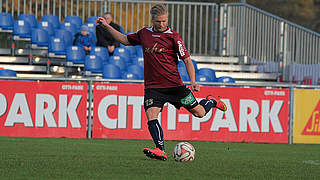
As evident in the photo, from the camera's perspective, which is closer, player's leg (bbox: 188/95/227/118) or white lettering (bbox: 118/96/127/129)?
player's leg (bbox: 188/95/227/118)

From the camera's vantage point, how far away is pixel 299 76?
62.5ft

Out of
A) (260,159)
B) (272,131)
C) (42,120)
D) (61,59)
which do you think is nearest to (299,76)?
(272,131)

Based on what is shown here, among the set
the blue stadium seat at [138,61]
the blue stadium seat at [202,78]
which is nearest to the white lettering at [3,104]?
the blue stadium seat at [202,78]

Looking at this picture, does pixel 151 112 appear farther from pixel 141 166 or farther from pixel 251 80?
pixel 251 80

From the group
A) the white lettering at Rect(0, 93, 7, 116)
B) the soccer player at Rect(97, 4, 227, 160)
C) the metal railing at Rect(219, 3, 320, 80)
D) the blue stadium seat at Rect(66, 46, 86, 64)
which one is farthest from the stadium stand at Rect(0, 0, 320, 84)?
the soccer player at Rect(97, 4, 227, 160)

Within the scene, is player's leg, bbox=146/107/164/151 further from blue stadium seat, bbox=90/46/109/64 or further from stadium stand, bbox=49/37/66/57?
stadium stand, bbox=49/37/66/57

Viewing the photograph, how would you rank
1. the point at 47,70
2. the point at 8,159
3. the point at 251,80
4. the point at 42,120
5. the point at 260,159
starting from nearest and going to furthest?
the point at 8,159 < the point at 260,159 < the point at 42,120 < the point at 47,70 < the point at 251,80

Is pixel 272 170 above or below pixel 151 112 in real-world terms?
below

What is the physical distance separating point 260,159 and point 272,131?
15.5 ft

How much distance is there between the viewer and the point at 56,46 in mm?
18984

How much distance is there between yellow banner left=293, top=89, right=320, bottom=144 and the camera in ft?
47.6

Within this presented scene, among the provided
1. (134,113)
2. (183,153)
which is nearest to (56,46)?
(134,113)

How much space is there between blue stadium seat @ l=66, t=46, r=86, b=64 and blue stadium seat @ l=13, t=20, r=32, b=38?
2.14m

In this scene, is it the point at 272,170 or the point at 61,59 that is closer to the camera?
the point at 272,170
